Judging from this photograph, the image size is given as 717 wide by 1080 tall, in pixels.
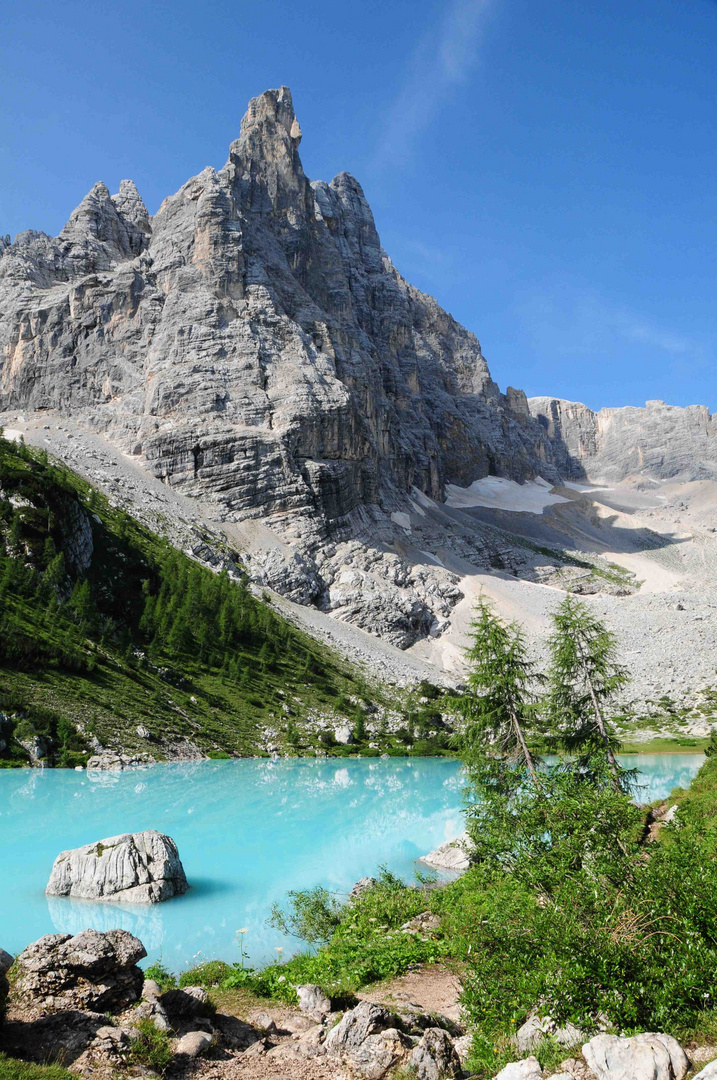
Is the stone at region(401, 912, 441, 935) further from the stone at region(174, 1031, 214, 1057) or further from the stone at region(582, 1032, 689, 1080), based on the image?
the stone at region(582, 1032, 689, 1080)

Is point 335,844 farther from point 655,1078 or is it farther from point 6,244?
point 6,244

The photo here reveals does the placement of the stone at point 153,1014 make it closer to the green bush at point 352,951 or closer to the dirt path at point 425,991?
the green bush at point 352,951

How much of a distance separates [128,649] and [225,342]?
249 feet

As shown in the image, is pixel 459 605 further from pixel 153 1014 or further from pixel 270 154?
pixel 270 154

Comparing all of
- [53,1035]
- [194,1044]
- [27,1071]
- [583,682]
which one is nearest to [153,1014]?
[194,1044]

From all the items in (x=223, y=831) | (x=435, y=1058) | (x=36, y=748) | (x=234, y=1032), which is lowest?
(x=223, y=831)

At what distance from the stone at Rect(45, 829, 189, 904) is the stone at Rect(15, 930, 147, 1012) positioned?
930 cm

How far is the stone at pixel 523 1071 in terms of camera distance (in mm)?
5586

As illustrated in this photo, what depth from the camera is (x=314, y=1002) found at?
9.34 metres

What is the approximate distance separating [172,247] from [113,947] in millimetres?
140661

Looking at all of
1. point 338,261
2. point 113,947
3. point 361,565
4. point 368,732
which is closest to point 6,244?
point 338,261

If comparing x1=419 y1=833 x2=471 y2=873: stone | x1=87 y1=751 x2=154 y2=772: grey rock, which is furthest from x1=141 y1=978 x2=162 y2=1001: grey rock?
Result: x1=87 y1=751 x2=154 y2=772: grey rock

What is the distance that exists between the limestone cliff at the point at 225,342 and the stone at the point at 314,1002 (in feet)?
310

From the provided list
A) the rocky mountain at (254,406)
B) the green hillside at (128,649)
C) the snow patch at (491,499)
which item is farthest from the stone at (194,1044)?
the snow patch at (491,499)
